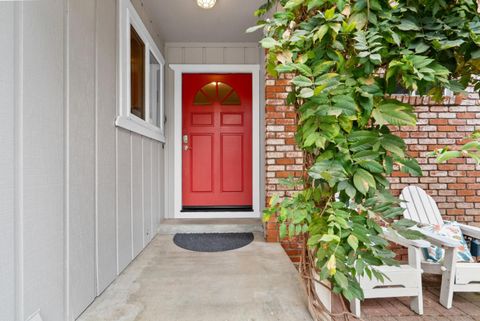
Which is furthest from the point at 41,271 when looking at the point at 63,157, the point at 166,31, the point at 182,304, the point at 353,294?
the point at 166,31

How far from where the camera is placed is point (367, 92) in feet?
2.85

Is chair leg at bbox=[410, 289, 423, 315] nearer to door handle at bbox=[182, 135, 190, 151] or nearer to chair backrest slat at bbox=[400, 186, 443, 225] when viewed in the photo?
chair backrest slat at bbox=[400, 186, 443, 225]

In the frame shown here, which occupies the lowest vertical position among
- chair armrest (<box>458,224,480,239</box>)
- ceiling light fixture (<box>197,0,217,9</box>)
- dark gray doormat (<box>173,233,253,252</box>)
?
dark gray doormat (<box>173,233,253,252</box>)

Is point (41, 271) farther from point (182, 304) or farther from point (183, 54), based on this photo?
point (183, 54)

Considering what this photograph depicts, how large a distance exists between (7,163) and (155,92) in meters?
2.39

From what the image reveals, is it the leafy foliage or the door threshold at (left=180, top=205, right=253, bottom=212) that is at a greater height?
the leafy foliage

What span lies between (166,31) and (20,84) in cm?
260

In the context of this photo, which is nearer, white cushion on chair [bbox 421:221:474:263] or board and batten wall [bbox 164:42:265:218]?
white cushion on chair [bbox 421:221:474:263]

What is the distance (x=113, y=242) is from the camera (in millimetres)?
1778

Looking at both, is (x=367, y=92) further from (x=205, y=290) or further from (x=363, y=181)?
(x=205, y=290)

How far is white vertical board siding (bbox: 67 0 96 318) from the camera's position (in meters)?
1.30

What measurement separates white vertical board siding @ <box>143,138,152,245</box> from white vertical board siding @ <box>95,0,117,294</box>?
0.71 meters

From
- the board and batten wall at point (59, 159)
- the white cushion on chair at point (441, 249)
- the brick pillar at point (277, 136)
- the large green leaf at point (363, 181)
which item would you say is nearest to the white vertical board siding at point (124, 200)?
the board and batten wall at point (59, 159)

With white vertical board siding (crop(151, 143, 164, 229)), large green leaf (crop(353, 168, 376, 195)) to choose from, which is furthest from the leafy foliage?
white vertical board siding (crop(151, 143, 164, 229))
